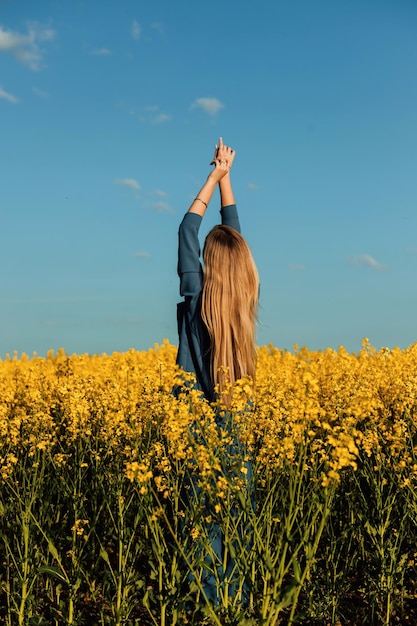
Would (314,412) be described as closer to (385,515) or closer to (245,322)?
(245,322)

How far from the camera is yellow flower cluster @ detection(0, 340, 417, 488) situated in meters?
2.95

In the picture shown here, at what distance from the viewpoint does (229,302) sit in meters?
3.88

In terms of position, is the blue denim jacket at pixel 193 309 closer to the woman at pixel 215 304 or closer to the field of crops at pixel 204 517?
the woman at pixel 215 304

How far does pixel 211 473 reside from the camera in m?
2.72

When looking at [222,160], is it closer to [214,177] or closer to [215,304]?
[214,177]

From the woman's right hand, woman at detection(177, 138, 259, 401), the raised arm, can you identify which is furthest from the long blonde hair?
the woman's right hand

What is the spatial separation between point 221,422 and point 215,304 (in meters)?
0.68

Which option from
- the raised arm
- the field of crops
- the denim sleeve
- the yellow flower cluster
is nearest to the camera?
the yellow flower cluster

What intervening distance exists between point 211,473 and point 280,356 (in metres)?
7.44

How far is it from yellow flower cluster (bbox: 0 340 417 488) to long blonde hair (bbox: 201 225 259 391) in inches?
8.9

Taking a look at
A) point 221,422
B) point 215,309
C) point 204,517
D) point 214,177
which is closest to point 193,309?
point 215,309

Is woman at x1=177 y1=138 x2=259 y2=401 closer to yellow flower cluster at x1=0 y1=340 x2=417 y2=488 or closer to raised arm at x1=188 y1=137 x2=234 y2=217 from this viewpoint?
raised arm at x1=188 y1=137 x2=234 y2=217

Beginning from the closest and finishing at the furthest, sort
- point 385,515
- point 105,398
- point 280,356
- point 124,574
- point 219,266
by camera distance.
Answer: point 124,574, point 219,266, point 385,515, point 105,398, point 280,356

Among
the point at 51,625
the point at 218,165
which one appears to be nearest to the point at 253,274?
the point at 218,165
